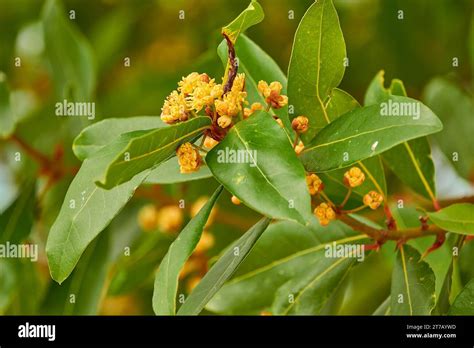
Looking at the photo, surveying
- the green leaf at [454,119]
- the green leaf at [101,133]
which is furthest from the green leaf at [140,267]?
the green leaf at [454,119]

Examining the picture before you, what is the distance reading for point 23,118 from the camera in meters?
2.52

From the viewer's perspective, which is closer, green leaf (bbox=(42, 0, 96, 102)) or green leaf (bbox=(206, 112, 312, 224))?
green leaf (bbox=(206, 112, 312, 224))

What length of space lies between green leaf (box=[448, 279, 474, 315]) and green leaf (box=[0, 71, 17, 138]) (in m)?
1.12

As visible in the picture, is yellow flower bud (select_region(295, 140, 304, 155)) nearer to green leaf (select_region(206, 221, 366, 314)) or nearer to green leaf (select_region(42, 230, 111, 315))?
green leaf (select_region(206, 221, 366, 314))

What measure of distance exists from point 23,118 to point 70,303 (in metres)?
0.85

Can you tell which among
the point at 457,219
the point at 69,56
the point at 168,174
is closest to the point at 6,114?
the point at 69,56

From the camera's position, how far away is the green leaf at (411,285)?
1.34 metres

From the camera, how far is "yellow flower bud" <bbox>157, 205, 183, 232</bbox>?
1935 millimetres

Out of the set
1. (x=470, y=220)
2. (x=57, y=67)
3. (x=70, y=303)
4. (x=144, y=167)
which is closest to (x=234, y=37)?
(x=144, y=167)

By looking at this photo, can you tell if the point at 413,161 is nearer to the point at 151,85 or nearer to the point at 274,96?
the point at 274,96

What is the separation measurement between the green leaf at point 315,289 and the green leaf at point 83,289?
0.49 meters

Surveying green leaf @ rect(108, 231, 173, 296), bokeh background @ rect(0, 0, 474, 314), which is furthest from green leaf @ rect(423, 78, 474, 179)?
green leaf @ rect(108, 231, 173, 296)

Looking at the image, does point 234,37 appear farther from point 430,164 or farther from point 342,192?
point 430,164

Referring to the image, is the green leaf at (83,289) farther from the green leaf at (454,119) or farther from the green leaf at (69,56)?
the green leaf at (454,119)
